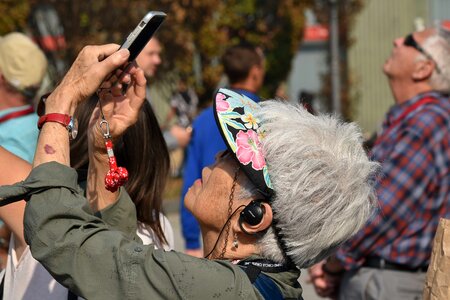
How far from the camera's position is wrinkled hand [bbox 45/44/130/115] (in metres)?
2.38

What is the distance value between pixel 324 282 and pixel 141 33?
2.59 m

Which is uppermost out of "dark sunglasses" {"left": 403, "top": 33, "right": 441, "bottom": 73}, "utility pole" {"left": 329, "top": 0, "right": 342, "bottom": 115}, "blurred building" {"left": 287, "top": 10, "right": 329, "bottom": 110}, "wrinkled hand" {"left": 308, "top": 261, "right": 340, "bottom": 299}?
"dark sunglasses" {"left": 403, "top": 33, "right": 441, "bottom": 73}

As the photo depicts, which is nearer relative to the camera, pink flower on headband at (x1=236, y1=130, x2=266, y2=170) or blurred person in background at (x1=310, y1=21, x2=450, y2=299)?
pink flower on headband at (x1=236, y1=130, x2=266, y2=170)

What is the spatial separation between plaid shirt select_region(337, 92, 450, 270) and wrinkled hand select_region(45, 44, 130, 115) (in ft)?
7.09

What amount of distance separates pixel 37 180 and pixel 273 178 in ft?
2.17

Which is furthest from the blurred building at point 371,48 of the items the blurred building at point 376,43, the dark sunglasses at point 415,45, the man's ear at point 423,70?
the man's ear at point 423,70

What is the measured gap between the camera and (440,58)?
4.84 m

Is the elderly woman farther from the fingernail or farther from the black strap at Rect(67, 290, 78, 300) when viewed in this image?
the black strap at Rect(67, 290, 78, 300)

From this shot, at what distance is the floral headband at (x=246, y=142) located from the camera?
2.56m

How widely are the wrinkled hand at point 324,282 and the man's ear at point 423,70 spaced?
3.48 ft

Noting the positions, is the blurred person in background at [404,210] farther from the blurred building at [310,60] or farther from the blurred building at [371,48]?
the blurred building at [371,48]

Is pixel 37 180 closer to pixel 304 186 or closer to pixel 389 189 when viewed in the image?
pixel 304 186

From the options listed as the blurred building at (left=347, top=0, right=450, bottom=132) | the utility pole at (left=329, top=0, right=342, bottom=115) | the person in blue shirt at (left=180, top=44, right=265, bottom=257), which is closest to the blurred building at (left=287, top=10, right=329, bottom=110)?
the blurred building at (left=347, top=0, right=450, bottom=132)

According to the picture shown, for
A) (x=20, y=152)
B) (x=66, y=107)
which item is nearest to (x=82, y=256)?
(x=66, y=107)
